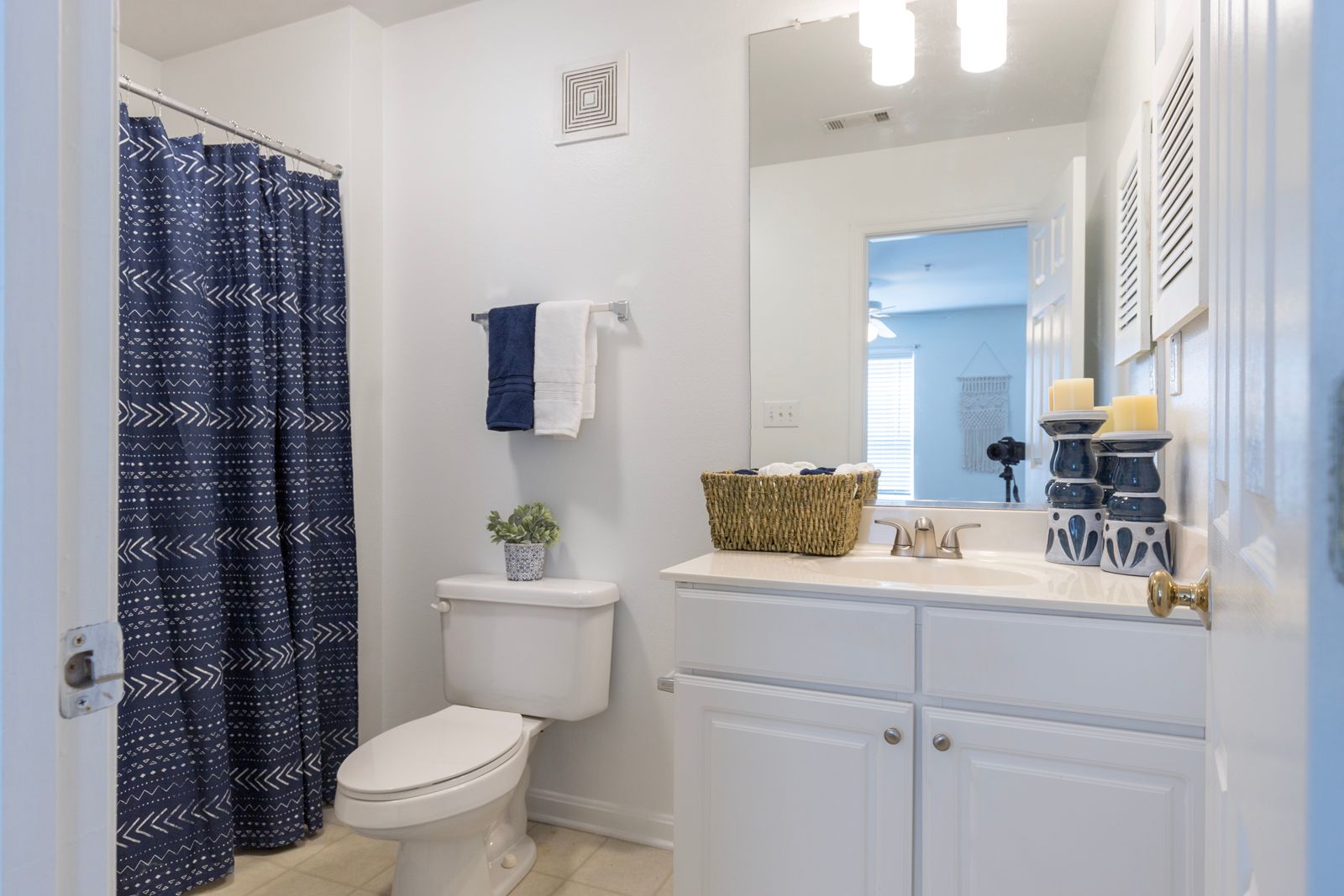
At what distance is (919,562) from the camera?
1714mm

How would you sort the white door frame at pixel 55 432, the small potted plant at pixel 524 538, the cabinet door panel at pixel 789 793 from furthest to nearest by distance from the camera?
1. the small potted plant at pixel 524 538
2. the cabinet door panel at pixel 789 793
3. the white door frame at pixel 55 432

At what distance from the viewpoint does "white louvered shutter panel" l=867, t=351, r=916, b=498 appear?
1.86 metres

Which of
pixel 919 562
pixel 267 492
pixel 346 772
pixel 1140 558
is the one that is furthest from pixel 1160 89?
pixel 267 492

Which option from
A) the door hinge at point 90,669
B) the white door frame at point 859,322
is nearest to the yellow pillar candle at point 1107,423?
the white door frame at point 859,322

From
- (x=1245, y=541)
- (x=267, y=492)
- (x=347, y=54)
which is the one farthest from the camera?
(x=347, y=54)

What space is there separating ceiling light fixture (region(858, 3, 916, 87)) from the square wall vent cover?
0.65 m

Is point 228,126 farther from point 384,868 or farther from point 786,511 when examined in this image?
point 384,868

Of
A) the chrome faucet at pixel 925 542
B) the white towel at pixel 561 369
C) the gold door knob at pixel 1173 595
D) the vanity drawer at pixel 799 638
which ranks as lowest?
the vanity drawer at pixel 799 638

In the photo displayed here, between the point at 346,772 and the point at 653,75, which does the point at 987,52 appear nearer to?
the point at 653,75

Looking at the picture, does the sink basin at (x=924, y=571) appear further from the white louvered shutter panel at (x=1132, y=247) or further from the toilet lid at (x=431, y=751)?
the toilet lid at (x=431, y=751)

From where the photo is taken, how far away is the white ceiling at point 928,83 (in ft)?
5.63

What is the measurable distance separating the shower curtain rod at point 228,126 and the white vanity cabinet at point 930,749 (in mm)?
1677

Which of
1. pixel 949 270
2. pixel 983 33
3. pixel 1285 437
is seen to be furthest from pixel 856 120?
pixel 1285 437

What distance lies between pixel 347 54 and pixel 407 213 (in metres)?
0.48
